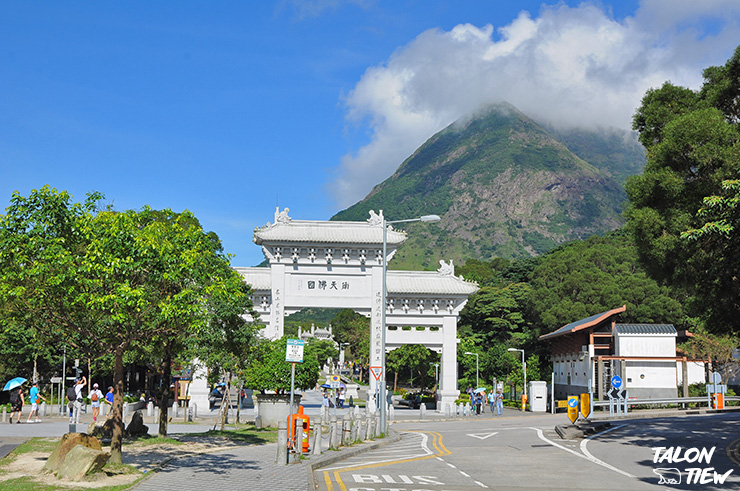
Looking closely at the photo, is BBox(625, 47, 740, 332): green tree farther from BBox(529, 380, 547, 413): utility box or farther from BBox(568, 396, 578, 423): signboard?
BBox(529, 380, 547, 413): utility box

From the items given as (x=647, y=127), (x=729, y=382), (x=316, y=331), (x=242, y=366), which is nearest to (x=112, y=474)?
(x=242, y=366)

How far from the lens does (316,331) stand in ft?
589

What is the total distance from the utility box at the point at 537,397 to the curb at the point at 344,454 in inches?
1044

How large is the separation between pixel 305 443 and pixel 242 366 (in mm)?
14315

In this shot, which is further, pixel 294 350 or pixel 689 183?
pixel 689 183

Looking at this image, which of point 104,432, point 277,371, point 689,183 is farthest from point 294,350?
point 689,183

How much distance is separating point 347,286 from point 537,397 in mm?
16436

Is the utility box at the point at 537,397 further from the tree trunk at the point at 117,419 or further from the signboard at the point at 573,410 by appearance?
the tree trunk at the point at 117,419

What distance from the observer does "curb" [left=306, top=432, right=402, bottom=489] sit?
15.3 meters

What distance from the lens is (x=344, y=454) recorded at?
1938 cm

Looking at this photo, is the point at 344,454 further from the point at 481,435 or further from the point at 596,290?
the point at 596,290

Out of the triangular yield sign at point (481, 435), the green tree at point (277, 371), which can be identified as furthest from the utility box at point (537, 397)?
the green tree at point (277, 371)

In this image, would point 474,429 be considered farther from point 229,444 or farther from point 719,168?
point 719,168

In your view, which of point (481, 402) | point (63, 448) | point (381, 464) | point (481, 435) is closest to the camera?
point (63, 448)
